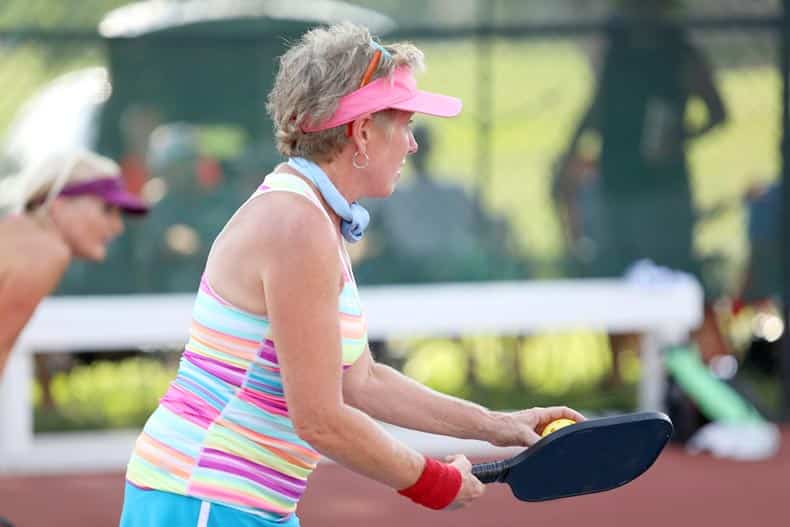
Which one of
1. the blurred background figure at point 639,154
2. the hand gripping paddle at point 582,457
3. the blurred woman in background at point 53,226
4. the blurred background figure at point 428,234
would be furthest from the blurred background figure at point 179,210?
the hand gripping paddle at point 582,457

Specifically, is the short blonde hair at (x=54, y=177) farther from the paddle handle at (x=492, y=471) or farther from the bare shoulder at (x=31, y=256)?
the paddle handle at (x=492, y=471)

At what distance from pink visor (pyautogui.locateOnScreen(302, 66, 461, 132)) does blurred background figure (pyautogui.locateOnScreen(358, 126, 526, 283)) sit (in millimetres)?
5338

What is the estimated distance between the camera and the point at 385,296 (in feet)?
25.5

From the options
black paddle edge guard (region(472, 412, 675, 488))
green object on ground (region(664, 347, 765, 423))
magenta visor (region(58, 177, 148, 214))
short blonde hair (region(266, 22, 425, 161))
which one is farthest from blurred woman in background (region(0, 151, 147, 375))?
green object on ground (region(664, 347, 765, 423))

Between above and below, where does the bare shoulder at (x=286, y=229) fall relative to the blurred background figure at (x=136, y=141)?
above

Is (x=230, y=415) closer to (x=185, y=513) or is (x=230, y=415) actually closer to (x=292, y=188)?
(x=185, y=513)

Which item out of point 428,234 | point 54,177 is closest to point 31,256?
point 54,177

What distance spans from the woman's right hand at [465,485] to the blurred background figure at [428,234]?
5371 mm

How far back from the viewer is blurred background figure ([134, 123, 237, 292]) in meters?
7.79

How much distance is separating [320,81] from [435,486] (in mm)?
706

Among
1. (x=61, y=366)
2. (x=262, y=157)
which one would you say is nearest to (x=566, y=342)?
(x=262, y=157)

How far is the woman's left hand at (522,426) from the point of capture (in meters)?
2.88

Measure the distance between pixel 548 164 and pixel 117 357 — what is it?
2.50 meters

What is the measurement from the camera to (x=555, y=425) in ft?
9.52
